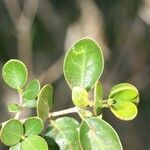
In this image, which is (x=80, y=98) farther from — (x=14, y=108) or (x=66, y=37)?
(x=66, y=37)

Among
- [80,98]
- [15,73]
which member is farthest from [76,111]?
[15,73]

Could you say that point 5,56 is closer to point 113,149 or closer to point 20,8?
point 20,8

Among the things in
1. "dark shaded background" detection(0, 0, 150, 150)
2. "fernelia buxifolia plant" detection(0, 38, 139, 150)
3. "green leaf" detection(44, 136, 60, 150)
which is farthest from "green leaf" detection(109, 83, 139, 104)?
"dark shaded background" detection(0, 0, 150, 150)

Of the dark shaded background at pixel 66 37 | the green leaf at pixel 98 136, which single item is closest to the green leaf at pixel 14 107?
the green leaf at pixel 98 136

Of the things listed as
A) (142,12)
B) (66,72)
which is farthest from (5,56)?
(66,72)

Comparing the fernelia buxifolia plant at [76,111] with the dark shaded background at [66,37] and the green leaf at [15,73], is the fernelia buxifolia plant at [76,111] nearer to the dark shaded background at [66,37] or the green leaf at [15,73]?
the green leaf at [15,73]

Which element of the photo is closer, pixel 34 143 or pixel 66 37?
pixel 34 143
